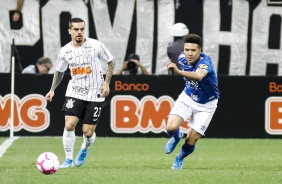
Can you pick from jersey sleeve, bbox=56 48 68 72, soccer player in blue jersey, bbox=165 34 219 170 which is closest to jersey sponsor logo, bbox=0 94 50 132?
jersey sleeve, bbox=56 48 68 72

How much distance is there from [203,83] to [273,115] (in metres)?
7.47

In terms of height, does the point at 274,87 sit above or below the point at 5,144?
above

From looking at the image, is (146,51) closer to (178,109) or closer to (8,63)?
(8,63)

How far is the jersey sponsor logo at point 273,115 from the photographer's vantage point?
2262 centimetres

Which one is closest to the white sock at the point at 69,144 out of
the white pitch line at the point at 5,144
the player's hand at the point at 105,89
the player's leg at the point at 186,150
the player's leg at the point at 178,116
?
the player's hand at the point at 105,89

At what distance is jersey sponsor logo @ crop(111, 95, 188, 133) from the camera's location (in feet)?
74.0

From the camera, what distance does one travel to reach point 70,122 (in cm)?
1586

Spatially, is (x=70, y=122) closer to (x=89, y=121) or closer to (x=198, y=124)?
(x=89, y=121)

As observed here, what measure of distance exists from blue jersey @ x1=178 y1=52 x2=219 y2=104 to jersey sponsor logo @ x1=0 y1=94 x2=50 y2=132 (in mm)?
7141

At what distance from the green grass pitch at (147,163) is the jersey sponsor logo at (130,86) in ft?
3.51

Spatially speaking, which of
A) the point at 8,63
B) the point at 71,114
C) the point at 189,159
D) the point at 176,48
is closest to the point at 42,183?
the point at 71,114

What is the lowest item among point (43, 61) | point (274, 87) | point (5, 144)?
point (5, 144)

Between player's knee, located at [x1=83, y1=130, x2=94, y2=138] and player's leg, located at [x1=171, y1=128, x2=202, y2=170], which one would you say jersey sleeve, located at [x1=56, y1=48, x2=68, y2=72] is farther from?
player's leg, located at [x1=171, y1=128, x2=202, y2=170]

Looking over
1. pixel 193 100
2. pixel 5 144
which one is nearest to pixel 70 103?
pixel 193 100
